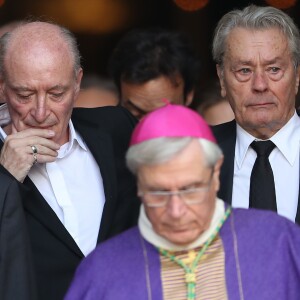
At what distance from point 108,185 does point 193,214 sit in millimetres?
1050

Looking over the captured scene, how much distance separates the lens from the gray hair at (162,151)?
351 centimetres

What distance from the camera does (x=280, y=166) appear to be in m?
4.50

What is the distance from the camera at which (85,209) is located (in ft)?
14.9

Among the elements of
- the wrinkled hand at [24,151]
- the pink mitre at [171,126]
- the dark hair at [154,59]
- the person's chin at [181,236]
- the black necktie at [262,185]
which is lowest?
the person's chin at [181,236]

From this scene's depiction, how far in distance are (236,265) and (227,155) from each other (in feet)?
3.05

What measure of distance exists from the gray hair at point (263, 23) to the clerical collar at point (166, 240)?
1.13 meters

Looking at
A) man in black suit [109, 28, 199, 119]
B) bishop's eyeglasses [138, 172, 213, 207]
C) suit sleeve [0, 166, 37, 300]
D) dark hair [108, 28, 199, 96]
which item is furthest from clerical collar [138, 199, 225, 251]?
dark hair [108, 28, 199, 96]

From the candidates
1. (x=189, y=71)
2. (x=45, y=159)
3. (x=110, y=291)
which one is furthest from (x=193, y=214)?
(x=189, y=71)

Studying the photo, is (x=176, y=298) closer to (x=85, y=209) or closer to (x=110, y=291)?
(x=110, y=291)

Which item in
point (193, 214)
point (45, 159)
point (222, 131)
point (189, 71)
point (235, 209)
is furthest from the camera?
point (189, 71)

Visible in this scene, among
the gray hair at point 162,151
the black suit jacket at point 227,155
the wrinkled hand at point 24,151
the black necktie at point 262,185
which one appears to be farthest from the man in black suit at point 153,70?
the gray hair at point 162,151

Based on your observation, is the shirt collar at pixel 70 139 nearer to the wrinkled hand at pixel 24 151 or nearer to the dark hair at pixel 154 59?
the wrinkled hand at pixel 24 151

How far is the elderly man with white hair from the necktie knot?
75 centimetres

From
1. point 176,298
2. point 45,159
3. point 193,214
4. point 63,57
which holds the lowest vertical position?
point 176,298
